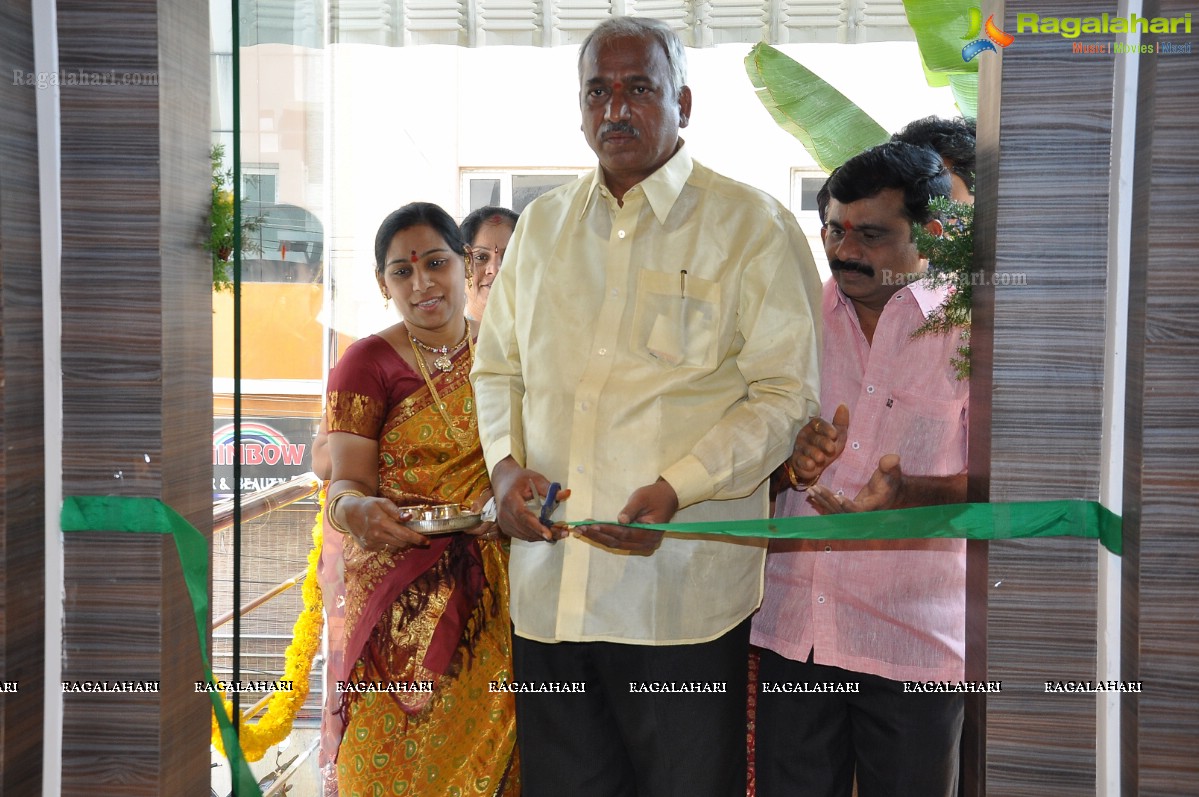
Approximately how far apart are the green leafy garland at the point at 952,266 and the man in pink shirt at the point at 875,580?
0.14 feet

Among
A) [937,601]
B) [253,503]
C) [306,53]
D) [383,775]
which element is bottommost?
[383,775]

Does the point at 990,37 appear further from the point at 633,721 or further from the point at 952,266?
the point at 633,721

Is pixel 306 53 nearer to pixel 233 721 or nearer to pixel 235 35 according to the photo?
pixel 235 35

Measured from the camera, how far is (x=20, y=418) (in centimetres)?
183

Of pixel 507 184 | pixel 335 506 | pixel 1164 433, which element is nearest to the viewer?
pixel 1164 433

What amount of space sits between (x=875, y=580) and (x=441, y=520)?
940 millimetres

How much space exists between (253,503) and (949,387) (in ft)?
5.19

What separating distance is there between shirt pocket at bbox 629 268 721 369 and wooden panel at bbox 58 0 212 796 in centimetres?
89

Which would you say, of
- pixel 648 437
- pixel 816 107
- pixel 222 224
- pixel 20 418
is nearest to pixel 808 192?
pixel 816 107

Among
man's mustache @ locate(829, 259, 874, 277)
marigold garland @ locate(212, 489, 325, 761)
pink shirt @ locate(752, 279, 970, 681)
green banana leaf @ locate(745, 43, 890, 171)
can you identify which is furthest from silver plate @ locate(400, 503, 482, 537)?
green banana leaf @ locate(745, 43, 890, 171)

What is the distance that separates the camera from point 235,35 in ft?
5.74

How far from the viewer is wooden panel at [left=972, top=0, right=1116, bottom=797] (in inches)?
66.0

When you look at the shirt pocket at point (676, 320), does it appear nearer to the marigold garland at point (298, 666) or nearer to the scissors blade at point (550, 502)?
the scissors blade at point (550, 502)

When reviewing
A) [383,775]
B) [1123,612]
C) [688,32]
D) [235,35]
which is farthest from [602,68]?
[688,32]
